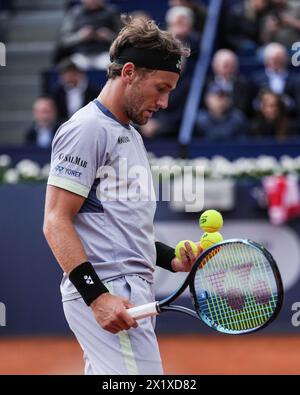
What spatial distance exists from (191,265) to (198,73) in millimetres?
6932

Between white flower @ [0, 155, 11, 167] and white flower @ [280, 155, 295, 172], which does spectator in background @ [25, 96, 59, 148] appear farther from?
white flower @ [280, 155, 295, 172]

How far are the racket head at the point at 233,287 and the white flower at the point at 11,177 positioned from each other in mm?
5695

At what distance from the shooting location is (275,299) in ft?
12.5

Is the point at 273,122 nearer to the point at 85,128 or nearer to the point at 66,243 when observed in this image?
the point at 85,128

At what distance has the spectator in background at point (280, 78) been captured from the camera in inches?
404

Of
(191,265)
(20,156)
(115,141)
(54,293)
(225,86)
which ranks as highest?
(115,141)

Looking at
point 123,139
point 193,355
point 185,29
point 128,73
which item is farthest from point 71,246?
point 185,29

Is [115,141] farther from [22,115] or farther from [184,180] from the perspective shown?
[22,115]

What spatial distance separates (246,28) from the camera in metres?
11.6

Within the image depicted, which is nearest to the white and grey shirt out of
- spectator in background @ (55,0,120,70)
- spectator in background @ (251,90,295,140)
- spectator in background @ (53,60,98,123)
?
spectator in background @ (251,90,295,140)

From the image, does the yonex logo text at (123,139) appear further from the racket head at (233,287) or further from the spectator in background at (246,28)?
the spectator in background at (246,28)

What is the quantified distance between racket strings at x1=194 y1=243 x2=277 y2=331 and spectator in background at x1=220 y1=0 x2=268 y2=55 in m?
7.80

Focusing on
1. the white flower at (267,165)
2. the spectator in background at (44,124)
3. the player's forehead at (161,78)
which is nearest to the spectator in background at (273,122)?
the white flower at (267,165)

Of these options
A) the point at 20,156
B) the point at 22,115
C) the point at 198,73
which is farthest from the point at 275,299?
the point at 22,115
